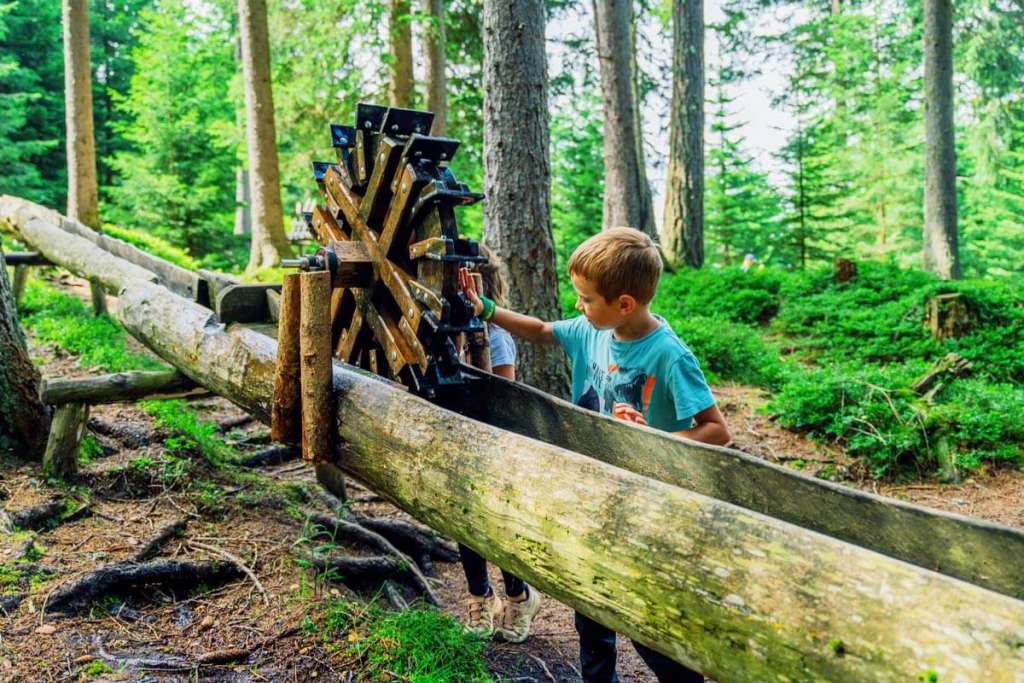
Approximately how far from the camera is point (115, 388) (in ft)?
14.1

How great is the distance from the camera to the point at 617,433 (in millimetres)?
2814

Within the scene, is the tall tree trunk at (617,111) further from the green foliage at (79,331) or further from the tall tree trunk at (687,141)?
the green foliage at (79,331)

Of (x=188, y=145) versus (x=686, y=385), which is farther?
(x=188, y=145)

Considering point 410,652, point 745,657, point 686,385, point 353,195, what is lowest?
point 410,652

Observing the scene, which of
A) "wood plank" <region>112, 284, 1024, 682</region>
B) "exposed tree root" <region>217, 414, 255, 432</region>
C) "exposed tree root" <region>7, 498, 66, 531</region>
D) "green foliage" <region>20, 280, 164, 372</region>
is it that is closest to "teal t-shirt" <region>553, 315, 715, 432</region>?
"wood plank" <region>112, 284, 1024, 682</region>

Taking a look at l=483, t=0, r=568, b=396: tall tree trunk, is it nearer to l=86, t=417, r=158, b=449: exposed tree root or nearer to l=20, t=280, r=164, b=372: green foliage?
l=86, t=417, r=158, b=449: exposed tree root

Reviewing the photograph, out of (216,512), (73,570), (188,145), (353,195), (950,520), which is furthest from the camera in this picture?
(188,145)

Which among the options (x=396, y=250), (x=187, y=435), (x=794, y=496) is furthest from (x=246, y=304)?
(x=794, y=496)

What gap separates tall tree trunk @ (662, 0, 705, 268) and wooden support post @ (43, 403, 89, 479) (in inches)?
431

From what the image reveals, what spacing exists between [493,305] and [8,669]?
2374 millimetres

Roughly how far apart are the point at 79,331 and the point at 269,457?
11.3 ft

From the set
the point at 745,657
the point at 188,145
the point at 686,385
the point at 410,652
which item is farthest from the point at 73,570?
the point at 188,145

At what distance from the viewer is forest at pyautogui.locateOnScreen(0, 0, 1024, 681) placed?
3139mm

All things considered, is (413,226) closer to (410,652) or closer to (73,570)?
(410,652)
